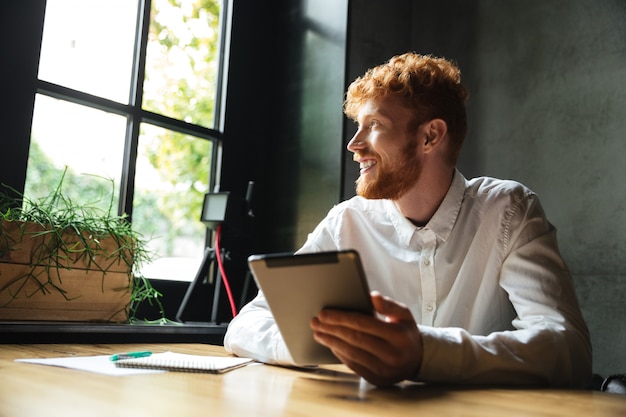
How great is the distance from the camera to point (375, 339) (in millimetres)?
959

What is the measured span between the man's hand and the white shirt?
6cm

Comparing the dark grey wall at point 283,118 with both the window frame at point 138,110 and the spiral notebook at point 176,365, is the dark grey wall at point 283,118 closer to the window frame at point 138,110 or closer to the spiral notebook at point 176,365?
the window frame at point 138,110

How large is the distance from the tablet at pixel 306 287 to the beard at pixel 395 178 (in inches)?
28.9

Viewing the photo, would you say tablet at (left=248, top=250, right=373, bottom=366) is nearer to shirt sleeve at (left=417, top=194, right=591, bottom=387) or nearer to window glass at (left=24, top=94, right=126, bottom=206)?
shirt sleeve at (left=417, top=194, right=591, bottom=387)

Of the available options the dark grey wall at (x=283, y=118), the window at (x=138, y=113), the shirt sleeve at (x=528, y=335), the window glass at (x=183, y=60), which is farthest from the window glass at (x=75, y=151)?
the shirt sleeve at (x=528, y=335)

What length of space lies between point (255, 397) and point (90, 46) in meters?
2.05

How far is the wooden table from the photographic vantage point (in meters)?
0.75

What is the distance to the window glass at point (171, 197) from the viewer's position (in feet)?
8.35

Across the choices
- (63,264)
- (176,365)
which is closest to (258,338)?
(176,365)

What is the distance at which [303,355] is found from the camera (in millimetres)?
1103

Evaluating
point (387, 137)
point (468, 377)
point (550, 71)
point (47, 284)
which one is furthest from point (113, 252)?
point (550, 71)

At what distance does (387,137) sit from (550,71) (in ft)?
4.07

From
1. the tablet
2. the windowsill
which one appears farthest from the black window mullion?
the tablet

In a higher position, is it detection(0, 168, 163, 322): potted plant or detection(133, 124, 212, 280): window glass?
detection(133, 124, 212, 280): window glass
